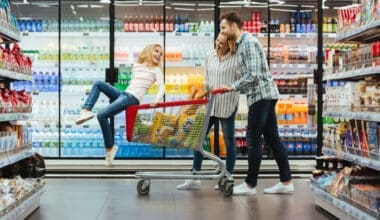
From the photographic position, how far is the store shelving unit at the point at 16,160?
375 cm

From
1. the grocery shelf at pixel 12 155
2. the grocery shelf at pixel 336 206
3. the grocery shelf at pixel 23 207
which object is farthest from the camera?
the grocery shelf at pixel 12 155

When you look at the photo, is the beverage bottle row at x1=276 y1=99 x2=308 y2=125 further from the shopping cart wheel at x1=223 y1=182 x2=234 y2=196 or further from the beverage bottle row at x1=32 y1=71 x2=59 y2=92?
the beverage bottle row at x1=32 y1=71 x2=59 y2=92

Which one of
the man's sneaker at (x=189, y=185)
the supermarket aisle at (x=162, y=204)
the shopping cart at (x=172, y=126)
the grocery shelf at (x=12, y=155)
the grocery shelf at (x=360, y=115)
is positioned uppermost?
the grocery shelf at (x=360, y=115)

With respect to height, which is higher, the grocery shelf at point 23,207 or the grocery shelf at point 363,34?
the grocery shelf at point 363,34

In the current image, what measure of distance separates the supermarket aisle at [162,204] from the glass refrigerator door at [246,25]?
1565mm

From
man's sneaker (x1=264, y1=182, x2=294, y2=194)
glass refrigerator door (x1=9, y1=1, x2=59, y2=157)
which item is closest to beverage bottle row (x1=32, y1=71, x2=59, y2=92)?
glass refrigerator door (x1=9, y1=1, x2=59, y2=157)

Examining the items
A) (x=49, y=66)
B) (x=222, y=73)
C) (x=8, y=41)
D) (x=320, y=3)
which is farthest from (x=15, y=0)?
(x=320, y=3)

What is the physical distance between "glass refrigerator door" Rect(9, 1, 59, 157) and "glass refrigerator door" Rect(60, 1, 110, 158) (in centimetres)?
11

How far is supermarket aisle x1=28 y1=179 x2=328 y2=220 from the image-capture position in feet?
14.7

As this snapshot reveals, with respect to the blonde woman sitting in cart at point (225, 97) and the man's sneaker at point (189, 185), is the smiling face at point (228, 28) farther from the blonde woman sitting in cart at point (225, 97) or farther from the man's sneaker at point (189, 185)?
the man's sneaker at point (189, 185)

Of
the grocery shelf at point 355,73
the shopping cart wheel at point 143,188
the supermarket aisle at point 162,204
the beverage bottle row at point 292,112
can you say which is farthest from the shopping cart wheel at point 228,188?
the beverage bottle row at point 292,112

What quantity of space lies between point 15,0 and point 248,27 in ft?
9.76

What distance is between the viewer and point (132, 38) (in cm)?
784

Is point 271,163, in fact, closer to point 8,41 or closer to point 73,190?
point 73,190
